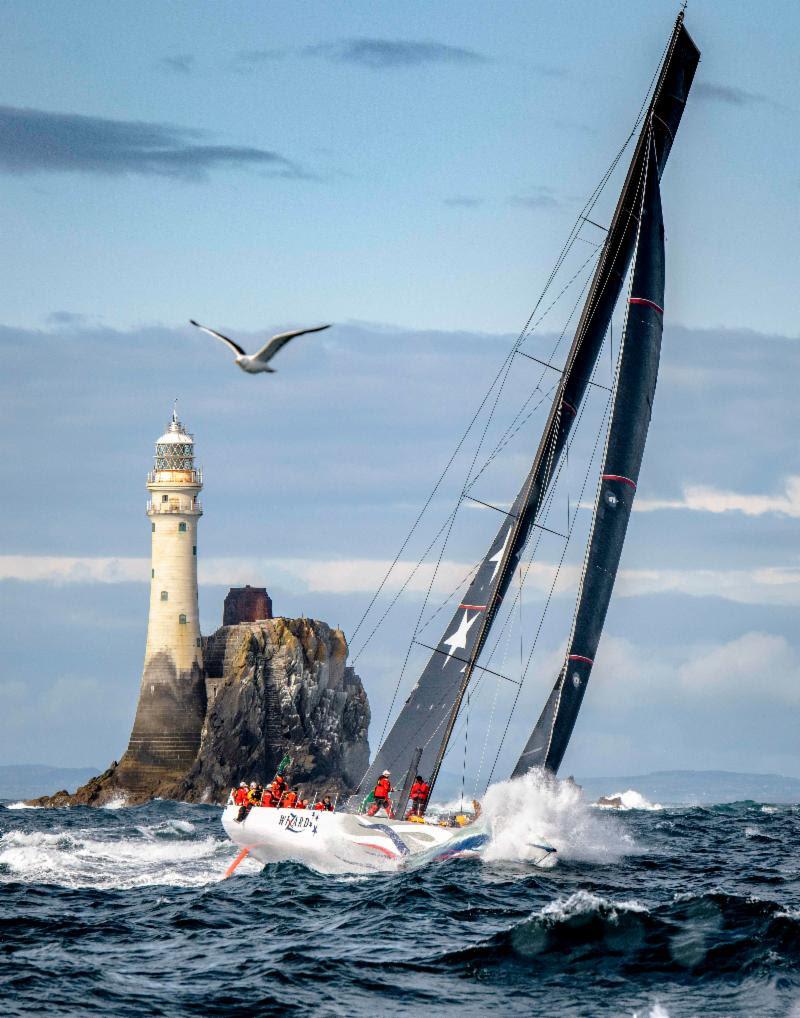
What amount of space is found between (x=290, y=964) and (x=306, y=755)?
2243 inches

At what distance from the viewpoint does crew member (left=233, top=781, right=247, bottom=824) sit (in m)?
29.8

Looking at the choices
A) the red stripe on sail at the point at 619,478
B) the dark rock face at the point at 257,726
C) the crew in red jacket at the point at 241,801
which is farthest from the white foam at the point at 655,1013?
the dark rock face at the point at 257,726

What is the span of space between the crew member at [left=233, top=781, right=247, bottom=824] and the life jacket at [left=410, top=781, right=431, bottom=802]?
325 centimetres

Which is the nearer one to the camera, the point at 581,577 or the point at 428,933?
the point at 428,933

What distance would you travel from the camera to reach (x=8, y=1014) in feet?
54.8

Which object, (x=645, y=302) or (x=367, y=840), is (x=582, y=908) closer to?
(x=367, y=840)

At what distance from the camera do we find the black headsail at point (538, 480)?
3166cm

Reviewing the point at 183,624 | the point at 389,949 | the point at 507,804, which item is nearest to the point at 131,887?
the point at 507,804

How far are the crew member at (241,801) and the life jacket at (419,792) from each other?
3.25 m

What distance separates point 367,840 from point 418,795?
196cm

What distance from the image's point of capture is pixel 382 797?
30.0 meters

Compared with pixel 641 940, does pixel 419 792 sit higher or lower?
higher

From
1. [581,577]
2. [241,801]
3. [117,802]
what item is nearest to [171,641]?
[117,802]

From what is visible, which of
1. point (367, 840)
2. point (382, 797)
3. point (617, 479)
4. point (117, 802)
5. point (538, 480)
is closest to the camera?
point (367, 840)
